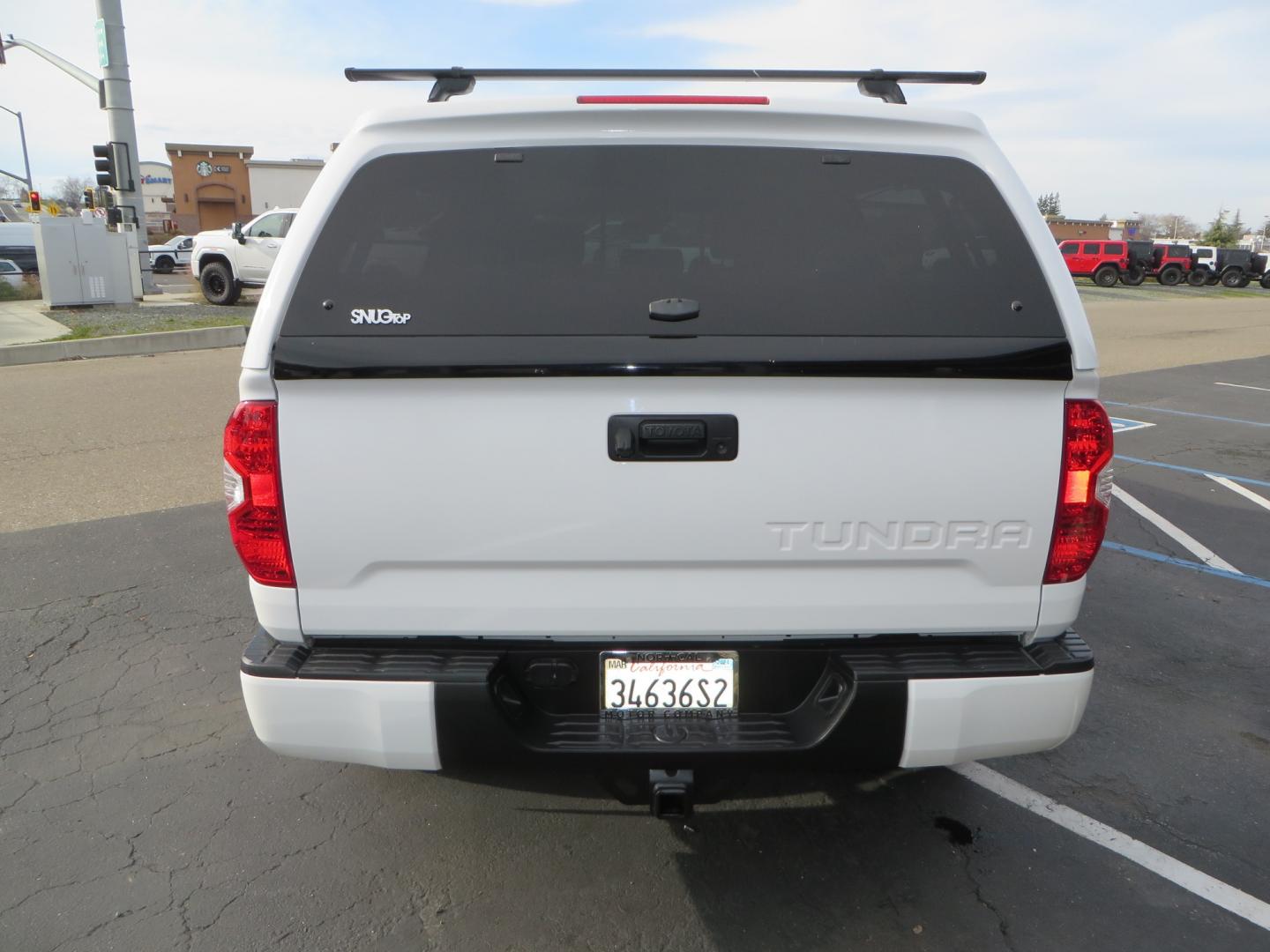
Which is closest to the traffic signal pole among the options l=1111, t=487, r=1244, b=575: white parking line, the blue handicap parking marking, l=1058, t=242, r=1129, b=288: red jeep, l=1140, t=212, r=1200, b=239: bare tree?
the blue handicap parking marking

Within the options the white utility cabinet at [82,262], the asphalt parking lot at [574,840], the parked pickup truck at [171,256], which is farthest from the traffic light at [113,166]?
the asphalt parking lot at [574,840]

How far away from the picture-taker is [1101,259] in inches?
1652

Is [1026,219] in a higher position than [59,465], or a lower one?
higher

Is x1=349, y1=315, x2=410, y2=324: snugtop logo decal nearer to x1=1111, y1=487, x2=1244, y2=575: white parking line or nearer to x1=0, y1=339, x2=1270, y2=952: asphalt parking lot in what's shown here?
x1=0, y1=339, x2=1270, y2=952: asphalt parking lot

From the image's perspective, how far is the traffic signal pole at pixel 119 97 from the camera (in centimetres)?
1902

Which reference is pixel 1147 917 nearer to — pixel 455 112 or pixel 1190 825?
Result: pixel 1190 825

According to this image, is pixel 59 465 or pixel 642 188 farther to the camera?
pixel 59 465

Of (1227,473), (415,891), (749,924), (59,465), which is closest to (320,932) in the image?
(415,891)

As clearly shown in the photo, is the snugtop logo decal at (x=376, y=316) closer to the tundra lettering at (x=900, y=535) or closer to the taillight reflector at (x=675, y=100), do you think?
the taillight reflector at (x=675, y=100)

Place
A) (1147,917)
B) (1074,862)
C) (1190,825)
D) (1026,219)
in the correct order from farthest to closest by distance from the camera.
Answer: (1190,825) < (1074,862) < (1147,917) < (1026,219)

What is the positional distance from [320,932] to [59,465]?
6142mm

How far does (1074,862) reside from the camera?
2.84 meters

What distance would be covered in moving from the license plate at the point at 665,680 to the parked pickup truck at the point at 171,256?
1424 inches

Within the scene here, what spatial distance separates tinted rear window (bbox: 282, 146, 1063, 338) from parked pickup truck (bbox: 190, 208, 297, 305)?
700 inches
